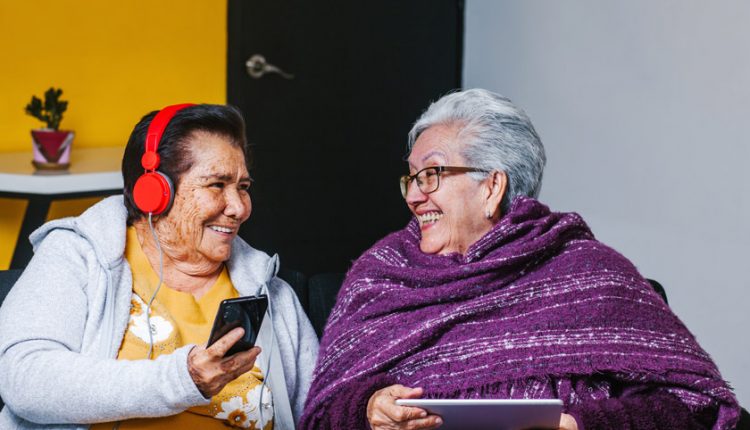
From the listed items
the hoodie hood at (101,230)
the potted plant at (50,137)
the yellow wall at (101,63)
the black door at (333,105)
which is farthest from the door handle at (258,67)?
the hoodie hood at (101,230)

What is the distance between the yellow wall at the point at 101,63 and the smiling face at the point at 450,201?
1760mm

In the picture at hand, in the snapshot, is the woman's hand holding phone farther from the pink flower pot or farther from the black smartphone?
the pink flower pot

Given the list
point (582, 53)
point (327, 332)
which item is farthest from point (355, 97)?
point (327, 332)

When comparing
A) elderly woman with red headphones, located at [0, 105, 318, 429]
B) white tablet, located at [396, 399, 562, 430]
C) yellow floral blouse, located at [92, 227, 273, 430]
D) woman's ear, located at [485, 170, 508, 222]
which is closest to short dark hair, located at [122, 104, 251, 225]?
elderly woman with red headphones, located at [0, 105, 318, 429]

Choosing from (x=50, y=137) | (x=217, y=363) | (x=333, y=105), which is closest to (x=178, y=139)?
(x=217, y=363)

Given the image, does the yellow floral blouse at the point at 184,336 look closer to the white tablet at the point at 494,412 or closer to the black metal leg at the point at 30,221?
the white tablet at the point at 494,412

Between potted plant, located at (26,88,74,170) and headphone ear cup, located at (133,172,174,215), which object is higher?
headphone ear cup, located at (133,172,174,215)

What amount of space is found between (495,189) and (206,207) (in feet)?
1.87

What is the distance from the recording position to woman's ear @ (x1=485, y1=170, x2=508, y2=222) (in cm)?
202

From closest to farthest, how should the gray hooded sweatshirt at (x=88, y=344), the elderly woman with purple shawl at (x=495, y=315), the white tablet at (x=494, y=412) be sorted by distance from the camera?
the white tablet at (x=494, y=412) → the gray hooded sweatshirt at (x=88, y=344) → the elderly woman with purple shawl at (x=495, y=315)

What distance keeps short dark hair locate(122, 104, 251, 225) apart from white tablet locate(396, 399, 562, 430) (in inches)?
24.9

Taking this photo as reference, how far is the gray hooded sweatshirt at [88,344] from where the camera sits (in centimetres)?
171

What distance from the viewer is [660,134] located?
3.23 metres

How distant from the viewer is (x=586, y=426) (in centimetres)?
176
